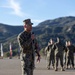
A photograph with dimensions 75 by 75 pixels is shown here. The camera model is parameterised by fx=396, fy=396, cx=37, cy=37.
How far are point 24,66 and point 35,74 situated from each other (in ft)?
26.8

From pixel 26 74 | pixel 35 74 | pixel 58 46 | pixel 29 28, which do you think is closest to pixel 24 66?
pixel 26 74

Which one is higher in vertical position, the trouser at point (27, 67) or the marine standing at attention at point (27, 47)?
the marine standing at attention at point (27, 47)

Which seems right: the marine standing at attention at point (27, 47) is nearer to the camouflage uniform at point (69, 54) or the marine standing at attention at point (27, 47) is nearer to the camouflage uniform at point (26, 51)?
the camouflage uniform at point (26, 51)

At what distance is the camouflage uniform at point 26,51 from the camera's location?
36.4 ft

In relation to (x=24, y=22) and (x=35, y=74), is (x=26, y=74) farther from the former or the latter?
(x=35, y=74)

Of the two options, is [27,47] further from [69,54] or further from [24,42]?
[69,54]

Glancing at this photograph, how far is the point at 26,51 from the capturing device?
11.2 metres

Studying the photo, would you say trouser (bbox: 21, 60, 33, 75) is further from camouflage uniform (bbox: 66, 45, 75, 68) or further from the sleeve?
camouflage uniform (bbox: 66, 45, 75, 68)

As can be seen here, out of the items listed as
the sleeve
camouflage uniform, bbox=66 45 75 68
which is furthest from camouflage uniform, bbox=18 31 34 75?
camouflage uniform, bbox=66 45 75 68

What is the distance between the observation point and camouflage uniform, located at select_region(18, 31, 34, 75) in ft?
36.4

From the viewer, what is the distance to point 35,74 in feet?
63.4

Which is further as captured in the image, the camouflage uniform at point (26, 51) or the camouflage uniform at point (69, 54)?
the camouflage uniform at point (69, 54)

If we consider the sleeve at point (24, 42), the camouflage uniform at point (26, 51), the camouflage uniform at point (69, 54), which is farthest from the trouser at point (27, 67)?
the camouflage uniform at point (69, 54)

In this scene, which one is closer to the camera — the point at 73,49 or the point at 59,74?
the point at 59,74
